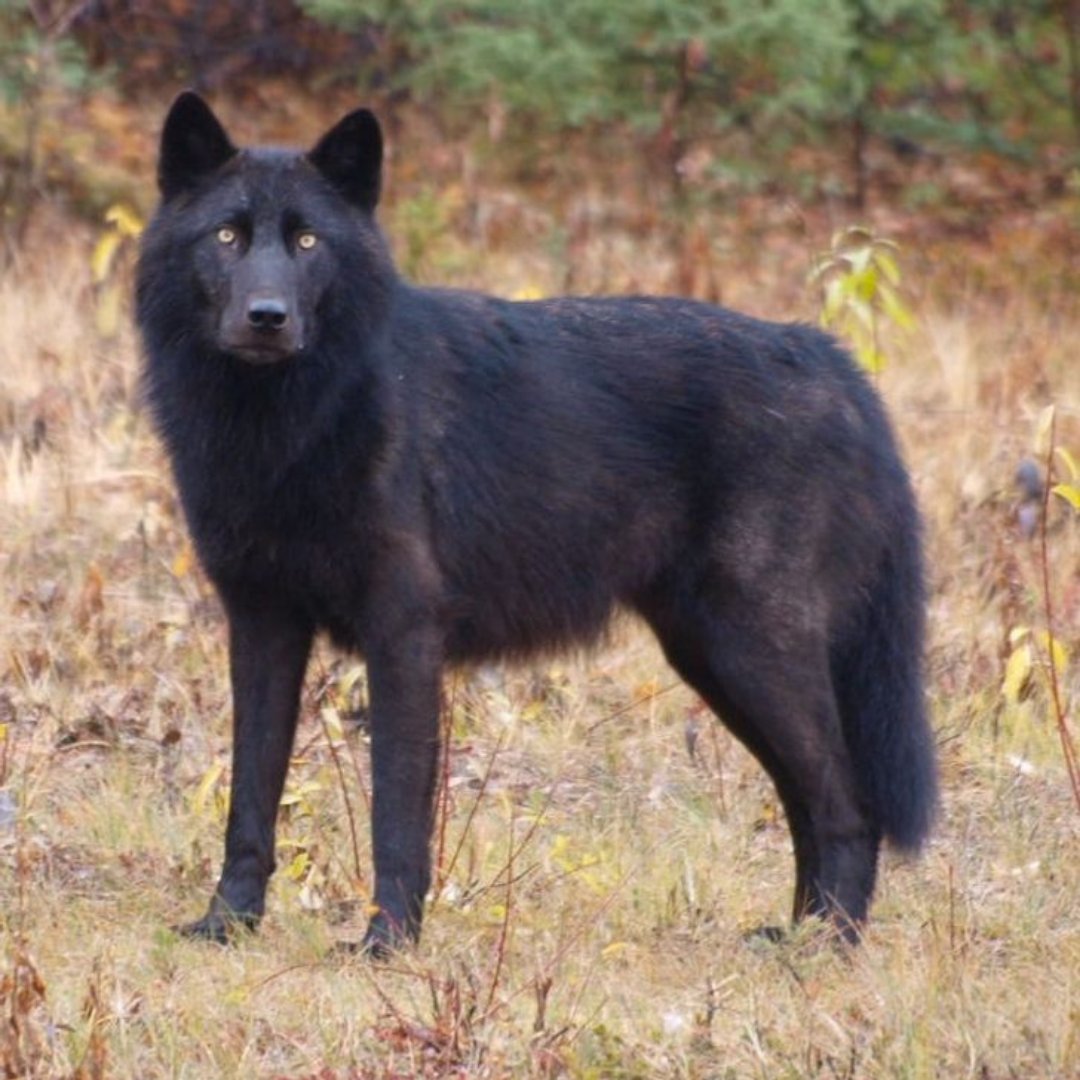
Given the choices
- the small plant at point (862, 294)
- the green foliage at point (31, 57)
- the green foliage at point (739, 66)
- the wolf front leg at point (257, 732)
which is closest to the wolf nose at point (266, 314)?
the wolf front leg at point (257, 732)

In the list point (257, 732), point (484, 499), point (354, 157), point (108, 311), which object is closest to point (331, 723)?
point (257, 732)

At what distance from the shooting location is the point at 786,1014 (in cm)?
446

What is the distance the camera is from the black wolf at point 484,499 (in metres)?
5.00

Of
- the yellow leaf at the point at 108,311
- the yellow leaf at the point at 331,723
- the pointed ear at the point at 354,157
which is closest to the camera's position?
the pointed ear at the point at 354,157

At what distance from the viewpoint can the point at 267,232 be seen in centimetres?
491

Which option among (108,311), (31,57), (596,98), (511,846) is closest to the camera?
(511,846)

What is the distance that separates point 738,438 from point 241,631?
4.39 ft

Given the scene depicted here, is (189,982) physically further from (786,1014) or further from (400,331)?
(400,331)

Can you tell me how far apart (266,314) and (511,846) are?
4.77ft

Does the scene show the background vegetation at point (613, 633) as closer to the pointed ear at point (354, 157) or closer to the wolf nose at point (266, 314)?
the wolf nose at point (266, 314)

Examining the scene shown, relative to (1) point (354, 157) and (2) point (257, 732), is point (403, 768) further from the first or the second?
(1) point (354, 157)

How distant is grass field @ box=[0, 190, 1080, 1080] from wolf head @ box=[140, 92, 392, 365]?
3.82 feet

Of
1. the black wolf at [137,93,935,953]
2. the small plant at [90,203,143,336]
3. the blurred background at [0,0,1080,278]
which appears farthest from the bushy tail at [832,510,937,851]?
the blurred background at [0,0,1080,278]

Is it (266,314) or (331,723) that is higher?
(266,314)
